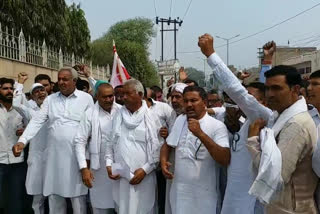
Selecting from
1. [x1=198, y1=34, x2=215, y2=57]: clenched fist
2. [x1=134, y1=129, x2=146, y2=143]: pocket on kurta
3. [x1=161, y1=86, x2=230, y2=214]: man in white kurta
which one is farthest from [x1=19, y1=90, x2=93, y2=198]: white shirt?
[x1=198, y1=34, x2=215, y2=57]: clenched fist

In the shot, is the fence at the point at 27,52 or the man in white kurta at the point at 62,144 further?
the fence at the point at 27,52

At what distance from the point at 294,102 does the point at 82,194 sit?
113 inches

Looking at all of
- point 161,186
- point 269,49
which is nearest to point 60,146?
point 161,186

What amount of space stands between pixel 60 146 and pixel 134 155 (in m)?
1.00

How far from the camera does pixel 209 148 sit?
3496 millimetres

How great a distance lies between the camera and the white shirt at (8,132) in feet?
17.0

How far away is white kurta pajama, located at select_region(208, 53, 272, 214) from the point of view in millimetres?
3242

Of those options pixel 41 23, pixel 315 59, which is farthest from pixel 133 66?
pixel 41 23

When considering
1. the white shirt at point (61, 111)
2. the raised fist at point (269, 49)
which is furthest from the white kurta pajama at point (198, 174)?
the white shirt at point (61, 111)

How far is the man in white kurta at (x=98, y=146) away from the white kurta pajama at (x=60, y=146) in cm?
18

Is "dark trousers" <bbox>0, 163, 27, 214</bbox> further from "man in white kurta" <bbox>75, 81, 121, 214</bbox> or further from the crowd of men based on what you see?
"man in white kurta" <bbox>75, 81, 121, 214</bbox>

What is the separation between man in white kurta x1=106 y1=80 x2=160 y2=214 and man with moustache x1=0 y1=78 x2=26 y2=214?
164 centimetres

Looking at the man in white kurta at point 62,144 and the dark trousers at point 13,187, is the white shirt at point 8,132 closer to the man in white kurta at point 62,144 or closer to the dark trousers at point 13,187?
the dark trousers at point 13,187

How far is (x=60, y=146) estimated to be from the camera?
4.69 m
